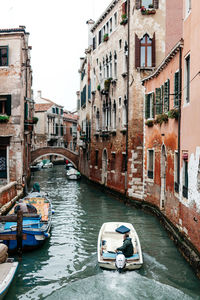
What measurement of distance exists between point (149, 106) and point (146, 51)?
10.9 ft

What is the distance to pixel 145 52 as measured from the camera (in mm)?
19562

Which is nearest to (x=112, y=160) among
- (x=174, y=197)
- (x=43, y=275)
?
(x=174, y=197)

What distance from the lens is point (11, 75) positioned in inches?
785

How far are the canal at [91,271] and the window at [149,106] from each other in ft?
14.9

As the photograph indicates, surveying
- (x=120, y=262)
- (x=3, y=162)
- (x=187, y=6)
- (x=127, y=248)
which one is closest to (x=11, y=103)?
(x=3, y=162)

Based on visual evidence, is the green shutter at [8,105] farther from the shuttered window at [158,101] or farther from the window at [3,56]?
the shuttered window at [158,101]

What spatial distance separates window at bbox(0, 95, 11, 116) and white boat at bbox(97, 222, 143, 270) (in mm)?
10092

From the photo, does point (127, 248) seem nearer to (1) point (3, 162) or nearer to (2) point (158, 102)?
(2) point (158, 102)

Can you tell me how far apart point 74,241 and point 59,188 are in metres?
14.6

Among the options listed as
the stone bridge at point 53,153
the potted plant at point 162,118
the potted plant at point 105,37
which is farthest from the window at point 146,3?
the stone bridge at point 53,153

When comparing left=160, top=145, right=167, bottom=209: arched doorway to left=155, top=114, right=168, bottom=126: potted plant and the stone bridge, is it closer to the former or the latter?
left=155, top=114, right=168, bottom=126: potted plant

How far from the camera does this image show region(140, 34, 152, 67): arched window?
19516 mm

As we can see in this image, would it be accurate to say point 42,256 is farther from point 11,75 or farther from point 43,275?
point 11,75

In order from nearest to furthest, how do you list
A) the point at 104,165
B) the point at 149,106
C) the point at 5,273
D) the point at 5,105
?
1. the point at 5,273
2. the point at 149,106
3. the point at 5,105
4. the point at 104,165
